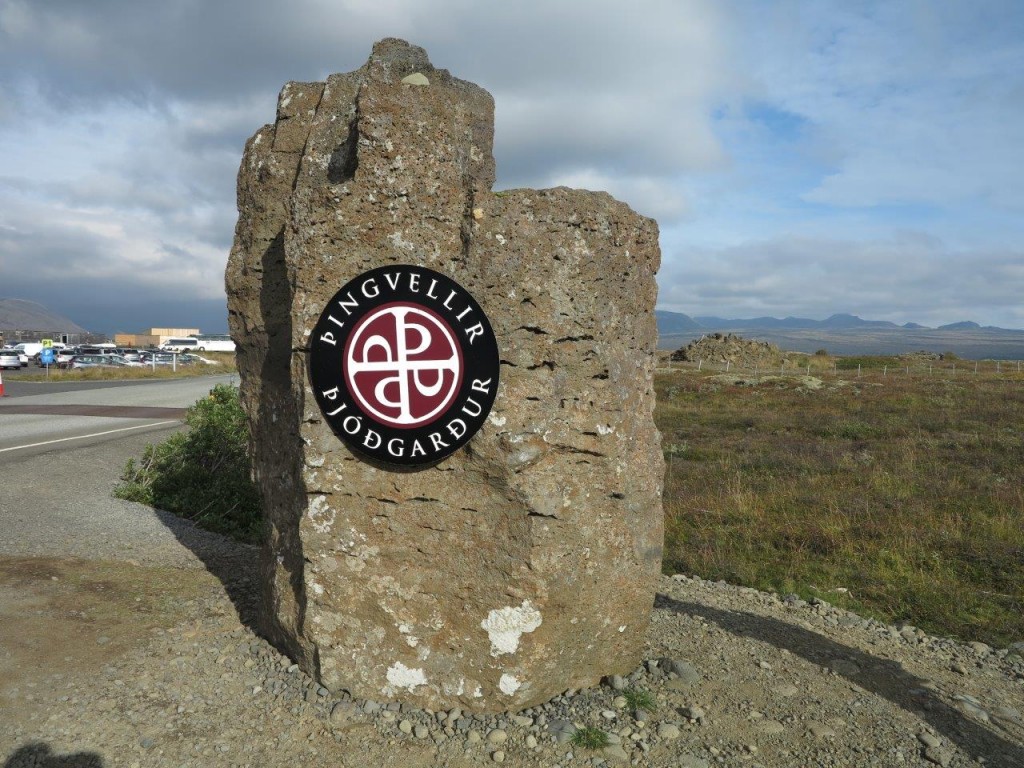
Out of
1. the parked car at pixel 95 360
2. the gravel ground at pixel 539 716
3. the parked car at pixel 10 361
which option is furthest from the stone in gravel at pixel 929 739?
the parked car at pixel 10 361

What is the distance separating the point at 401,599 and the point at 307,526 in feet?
2.14

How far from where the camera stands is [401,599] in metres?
4.11

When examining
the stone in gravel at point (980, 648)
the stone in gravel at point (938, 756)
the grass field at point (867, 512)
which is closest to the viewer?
the stone in gravel at point (938, 756)

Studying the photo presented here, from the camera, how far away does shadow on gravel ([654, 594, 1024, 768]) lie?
13.2 ft

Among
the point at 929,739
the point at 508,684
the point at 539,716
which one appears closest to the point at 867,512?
the point at 929,739

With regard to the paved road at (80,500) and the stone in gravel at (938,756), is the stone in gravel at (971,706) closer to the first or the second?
the stone in gravel at (938,756)

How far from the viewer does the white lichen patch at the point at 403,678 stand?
411cm

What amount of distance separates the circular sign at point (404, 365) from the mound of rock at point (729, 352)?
51638 mm

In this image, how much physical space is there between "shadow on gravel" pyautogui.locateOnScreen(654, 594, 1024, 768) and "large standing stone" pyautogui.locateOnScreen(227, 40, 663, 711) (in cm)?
172

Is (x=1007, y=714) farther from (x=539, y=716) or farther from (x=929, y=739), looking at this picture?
(x=539, y=716)

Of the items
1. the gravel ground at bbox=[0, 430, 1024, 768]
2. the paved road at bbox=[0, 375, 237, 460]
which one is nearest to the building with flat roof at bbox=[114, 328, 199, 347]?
the paved road at bbox=[0, 375, 237, 460]

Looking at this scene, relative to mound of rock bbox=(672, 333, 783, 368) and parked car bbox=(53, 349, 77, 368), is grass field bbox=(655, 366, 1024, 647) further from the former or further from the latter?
parked car bbox=(53, 349, 77, 368)

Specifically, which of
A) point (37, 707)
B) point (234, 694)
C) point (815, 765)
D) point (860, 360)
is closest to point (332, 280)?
point (234, 694)

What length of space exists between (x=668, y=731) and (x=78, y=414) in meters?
17.7
